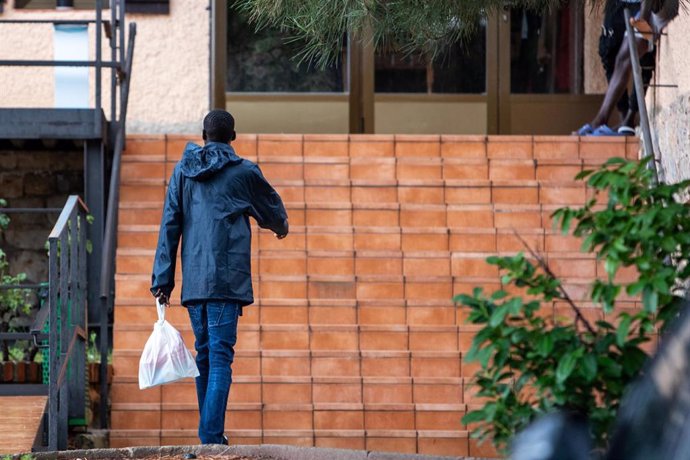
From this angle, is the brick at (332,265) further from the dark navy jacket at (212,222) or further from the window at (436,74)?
the window at (436,74)

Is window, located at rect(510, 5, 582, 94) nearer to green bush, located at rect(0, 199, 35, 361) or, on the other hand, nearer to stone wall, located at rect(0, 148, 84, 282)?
stone wall, located at rect(0, 148, 84, 282)

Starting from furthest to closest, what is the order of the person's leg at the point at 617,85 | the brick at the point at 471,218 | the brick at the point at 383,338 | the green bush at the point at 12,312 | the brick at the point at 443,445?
the person's leg at the point at 617,85 < the brick at the point at 471,218 < the green bush at the point at 12,312 < the brick at the point at 383,338 < the brick at the point at 443,445

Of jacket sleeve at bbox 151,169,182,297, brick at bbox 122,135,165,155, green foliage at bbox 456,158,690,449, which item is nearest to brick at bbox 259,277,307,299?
brick at bbox 122,135,165,155

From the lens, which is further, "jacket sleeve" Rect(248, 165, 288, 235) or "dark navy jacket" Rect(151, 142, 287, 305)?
"jacket sleeve" Rect(248, 165, 288, 235)

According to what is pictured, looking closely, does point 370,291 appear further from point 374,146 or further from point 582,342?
point 582,342

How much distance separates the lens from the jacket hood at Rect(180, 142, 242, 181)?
5566mm

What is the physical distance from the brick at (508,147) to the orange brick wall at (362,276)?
12 mm

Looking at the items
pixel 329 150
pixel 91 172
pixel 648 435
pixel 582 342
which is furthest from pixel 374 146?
pixel 648 435

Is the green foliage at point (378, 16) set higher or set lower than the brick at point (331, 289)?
higher

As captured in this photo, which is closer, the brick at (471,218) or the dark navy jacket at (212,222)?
the dark navy jacket at (212,222)

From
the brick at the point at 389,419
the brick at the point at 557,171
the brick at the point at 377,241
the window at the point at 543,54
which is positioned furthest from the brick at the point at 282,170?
the window at the point at 543,54

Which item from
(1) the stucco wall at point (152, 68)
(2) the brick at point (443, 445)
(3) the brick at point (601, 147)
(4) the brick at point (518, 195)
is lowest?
(2) the brick at point (443, 445)

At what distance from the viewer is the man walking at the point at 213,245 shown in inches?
216

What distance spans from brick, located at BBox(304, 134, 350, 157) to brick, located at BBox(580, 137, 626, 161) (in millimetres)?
1636
